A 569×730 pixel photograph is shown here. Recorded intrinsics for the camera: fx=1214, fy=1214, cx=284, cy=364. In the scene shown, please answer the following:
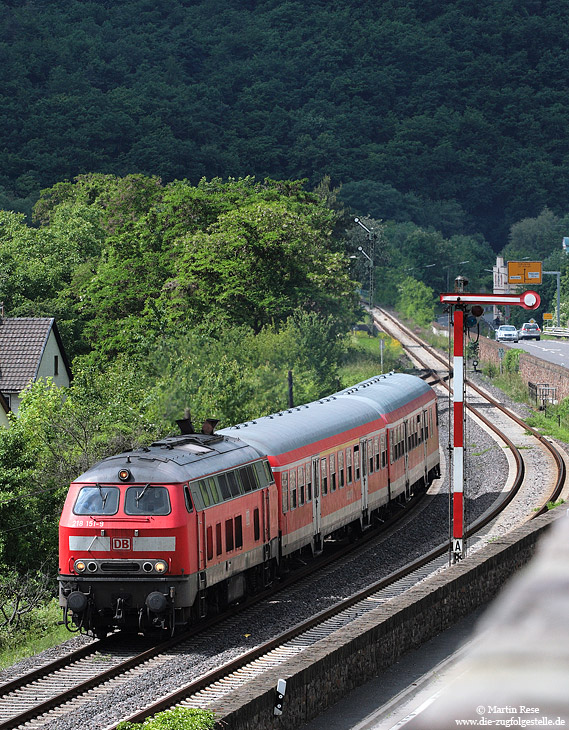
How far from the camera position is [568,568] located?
21.4 metres

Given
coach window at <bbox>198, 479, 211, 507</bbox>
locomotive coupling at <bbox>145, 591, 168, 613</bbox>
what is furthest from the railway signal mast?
locomotive coupling at <bbox>145, 591, 168, 613</bbox>

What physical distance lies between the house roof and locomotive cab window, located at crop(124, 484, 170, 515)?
107 feet

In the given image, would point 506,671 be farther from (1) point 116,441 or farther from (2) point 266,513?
(1) point 116,441

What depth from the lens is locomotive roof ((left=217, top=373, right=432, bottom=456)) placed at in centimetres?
2373

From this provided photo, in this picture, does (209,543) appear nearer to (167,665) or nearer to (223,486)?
(223,486)

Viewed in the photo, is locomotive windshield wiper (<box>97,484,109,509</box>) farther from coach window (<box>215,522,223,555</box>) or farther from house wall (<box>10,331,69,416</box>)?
house wall (<box>10,331,69,416</box>)

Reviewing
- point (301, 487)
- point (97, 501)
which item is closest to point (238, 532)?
point (97, 501)

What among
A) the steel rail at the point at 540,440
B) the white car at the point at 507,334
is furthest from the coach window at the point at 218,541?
the white car at the point at 507,334

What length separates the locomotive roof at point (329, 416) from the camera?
23.7 meters

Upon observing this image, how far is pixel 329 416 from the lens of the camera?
1078 inches

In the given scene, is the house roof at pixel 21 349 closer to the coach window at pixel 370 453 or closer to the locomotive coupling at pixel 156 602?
the coach window at pixel 370 453

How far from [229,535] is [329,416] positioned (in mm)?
7431

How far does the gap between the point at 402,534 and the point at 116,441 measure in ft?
34.8

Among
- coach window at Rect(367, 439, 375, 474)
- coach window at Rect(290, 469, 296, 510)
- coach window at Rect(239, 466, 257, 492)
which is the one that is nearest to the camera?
coach window at Rect(239, 466, 257, 492)
